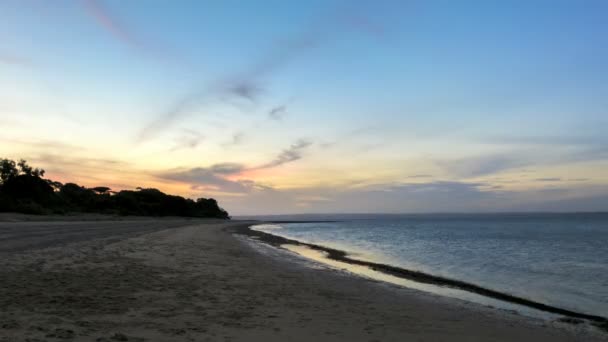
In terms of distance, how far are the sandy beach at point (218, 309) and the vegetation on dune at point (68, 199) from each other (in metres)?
54.3

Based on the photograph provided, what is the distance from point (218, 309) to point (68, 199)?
93.1m

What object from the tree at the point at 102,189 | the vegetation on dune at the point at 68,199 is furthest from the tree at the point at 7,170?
the tree at the point at 102,189

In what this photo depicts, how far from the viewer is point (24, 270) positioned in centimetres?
1235

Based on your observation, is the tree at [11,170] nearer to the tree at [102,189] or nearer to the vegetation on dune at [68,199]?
the vegetation on dune at [68,199]

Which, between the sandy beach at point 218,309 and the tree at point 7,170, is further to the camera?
the tree at point 7,170

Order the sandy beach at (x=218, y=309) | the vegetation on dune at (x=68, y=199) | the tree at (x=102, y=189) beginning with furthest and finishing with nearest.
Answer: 1. the tree at (x=102, y=189)
2. the vegetation on dune at (x=68, y=199)
3. the sandy beach at (x=218, y=309)

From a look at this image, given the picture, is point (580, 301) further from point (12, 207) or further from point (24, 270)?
point (12, 207)

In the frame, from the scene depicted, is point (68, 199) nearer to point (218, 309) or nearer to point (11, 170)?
point (11, 170)

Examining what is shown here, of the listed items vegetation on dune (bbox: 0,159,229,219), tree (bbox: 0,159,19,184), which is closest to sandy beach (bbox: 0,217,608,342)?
vegetation on dune (bbox: 0,159,229,219)

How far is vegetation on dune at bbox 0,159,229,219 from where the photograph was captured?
2608 inches

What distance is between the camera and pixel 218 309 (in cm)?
933

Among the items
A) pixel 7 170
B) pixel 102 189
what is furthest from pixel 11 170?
pixel 102 189

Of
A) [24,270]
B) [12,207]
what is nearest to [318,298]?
[24,270]

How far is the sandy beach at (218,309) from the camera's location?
7379 millimetres
